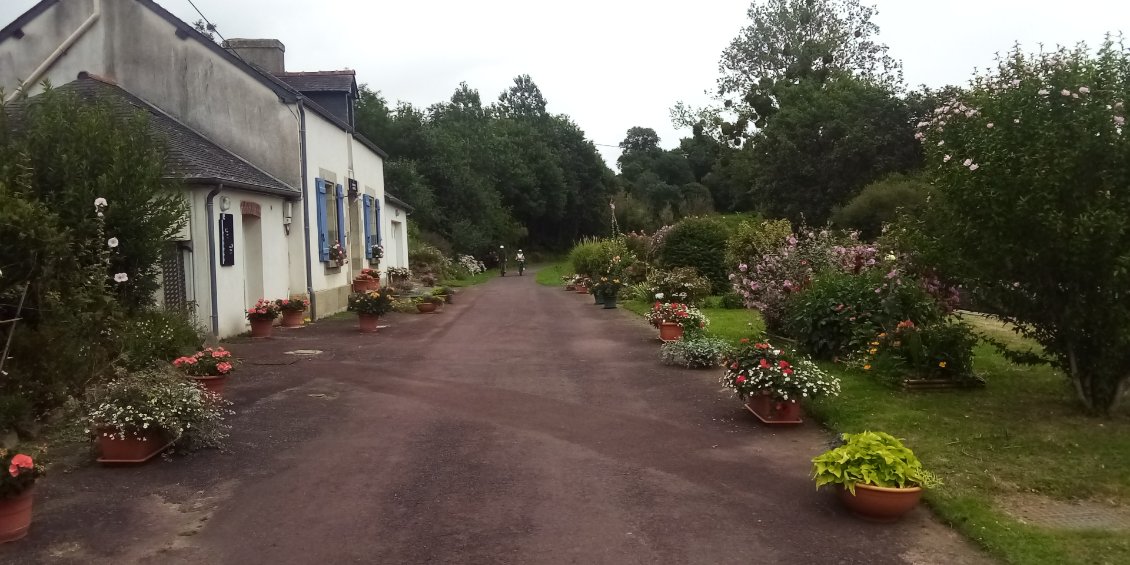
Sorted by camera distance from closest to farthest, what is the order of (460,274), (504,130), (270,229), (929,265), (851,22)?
(929,265) < (270,229) < (460,274) < (851,22) < (504,130)

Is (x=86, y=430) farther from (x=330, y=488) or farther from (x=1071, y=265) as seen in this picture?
(x=1071, y=265)

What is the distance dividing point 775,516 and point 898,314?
5.82 meters

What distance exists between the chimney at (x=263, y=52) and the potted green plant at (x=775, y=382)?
17.3m

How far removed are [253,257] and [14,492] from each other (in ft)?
36.6

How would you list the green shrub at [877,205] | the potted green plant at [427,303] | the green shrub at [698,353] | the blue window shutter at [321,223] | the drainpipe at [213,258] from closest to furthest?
1. the green shrub at [698,353]
2. the drainpipe at [213,258]
3. the blue window shutter at [321,223]
4. the potted green plant at [427,303]
5. the green shrub at [877,205]

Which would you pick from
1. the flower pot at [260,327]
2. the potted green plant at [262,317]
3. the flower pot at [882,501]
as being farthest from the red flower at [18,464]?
the flower pot at [260,327]

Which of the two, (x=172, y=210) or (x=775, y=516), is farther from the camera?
(x=172, y=210)

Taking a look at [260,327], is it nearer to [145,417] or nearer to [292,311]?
[292,311]

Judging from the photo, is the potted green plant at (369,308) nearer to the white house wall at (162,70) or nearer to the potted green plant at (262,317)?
the potted green plant at (262,317)

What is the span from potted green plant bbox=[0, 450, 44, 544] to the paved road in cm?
14

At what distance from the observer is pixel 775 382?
7.70 metres

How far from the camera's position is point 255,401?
30.0ft

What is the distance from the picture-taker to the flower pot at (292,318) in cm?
1634

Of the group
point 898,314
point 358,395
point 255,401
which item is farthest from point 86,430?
point 898,314
